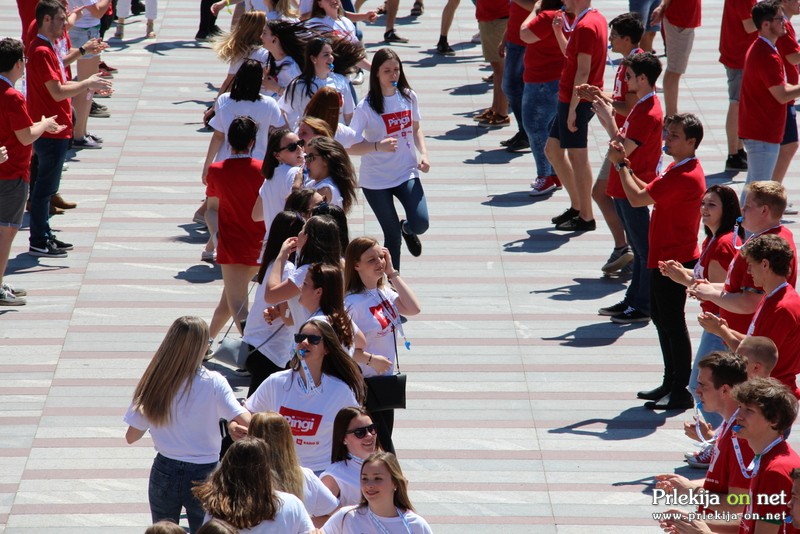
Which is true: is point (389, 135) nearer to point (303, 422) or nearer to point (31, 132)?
point (31, 132)

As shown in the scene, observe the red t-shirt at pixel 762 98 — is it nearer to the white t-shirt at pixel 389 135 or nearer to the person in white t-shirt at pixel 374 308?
the white t-shirt at pixel 389 135

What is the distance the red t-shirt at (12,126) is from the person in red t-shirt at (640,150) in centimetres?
434

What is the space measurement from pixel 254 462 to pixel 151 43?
467 inches

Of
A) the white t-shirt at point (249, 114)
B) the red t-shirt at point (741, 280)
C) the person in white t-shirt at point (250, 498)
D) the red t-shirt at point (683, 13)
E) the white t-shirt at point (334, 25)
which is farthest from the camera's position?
the red t-shirt at point (683, 13)

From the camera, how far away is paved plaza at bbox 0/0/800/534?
263 inches

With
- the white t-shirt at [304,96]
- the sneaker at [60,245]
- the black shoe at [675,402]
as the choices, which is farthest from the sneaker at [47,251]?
the black shoe at [675,402]

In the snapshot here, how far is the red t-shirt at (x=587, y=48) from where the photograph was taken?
32.3 feet

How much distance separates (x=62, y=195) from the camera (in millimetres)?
11133

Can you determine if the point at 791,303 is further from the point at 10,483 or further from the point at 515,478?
the point at 10,483

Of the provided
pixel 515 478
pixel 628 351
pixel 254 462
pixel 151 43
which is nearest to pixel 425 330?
pixel 628 351

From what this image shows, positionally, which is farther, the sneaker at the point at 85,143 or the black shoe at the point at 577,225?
the sneaker at the point at 85,143

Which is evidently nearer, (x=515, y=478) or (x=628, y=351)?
(x=515, y=478)

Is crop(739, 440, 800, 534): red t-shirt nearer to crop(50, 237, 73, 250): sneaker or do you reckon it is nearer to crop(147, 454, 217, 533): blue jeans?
crop(147, 454, 217, 533): blue jeans

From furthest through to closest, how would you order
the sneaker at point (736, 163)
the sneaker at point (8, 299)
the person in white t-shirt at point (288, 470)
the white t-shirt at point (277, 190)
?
the sneaker at point (736, 163) → the sneaker at point (8, 299) → the white t-shirt at point (277, 190) → the person in white t-shirt at point (288, 470)
